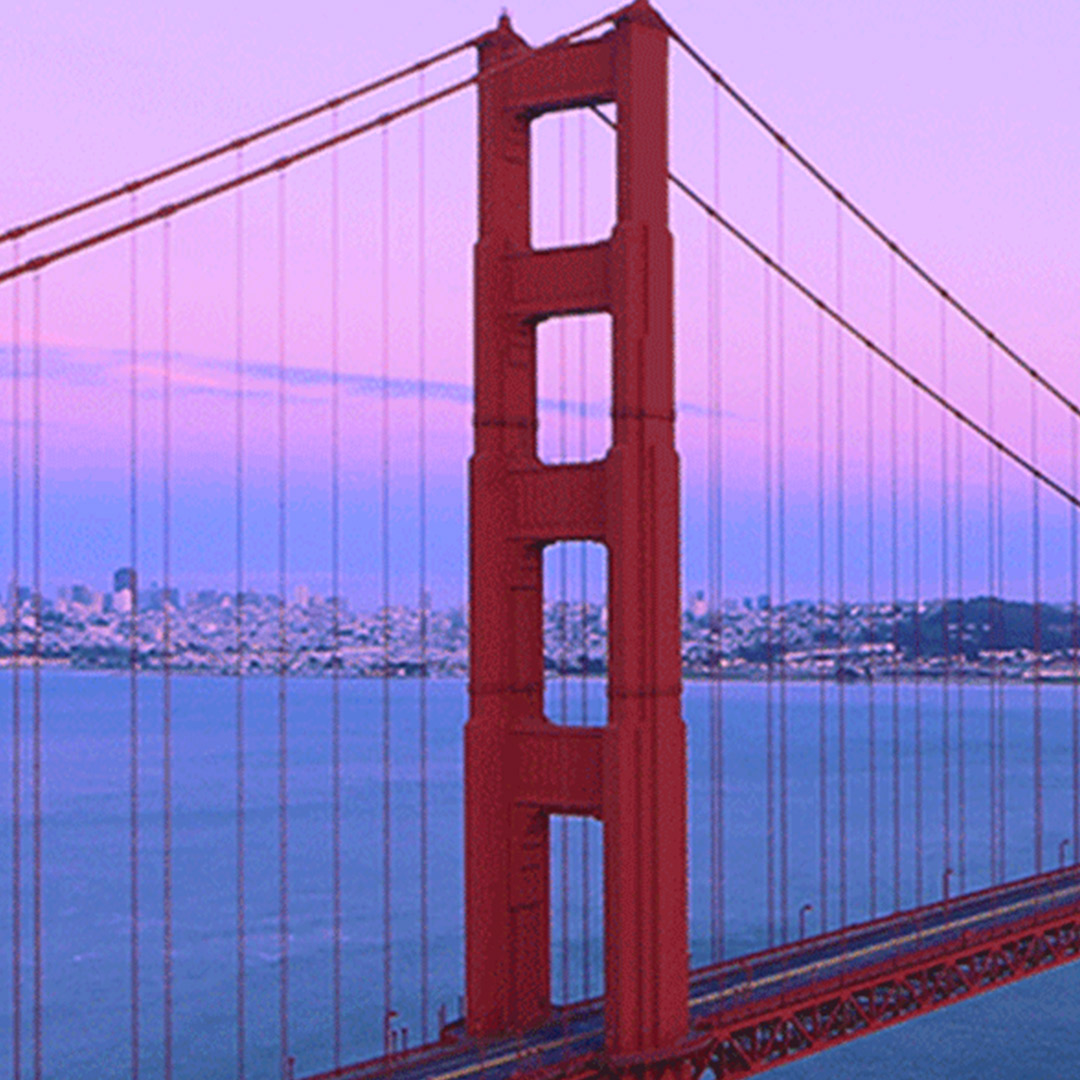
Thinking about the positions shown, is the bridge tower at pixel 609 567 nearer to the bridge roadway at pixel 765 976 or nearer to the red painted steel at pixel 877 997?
the bridge roadway at pixel 765 976

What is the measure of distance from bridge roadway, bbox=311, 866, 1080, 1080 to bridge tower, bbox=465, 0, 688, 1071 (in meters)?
0.63

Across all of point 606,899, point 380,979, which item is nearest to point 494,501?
point 606,899

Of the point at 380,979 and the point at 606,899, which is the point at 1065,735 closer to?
the point at 380,979

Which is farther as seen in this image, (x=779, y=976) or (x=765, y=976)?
(x=765, y=976)

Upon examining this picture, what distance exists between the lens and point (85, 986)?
53938 mm

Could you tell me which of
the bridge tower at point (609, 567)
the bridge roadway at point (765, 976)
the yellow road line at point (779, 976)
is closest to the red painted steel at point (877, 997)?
the bridge roadway at point (765, 976)

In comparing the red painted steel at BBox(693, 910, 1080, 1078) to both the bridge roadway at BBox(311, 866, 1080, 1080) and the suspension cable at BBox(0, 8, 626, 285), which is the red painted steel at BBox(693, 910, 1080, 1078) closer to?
the bridge roadway at BBox(311, 866, 1080, 1080)

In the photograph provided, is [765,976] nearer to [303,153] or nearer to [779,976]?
[779,976]

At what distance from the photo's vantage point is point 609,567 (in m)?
20.4

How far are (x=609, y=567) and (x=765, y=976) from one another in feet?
26.1

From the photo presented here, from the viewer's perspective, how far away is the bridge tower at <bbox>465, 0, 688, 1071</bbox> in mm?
20281

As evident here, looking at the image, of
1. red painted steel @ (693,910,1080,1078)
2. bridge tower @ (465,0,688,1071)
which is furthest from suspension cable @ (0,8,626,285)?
red painted steel @ (693,910,1080,1078)

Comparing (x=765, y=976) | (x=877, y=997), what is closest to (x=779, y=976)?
(x=765, y=976)

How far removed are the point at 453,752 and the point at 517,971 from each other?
113 metres
